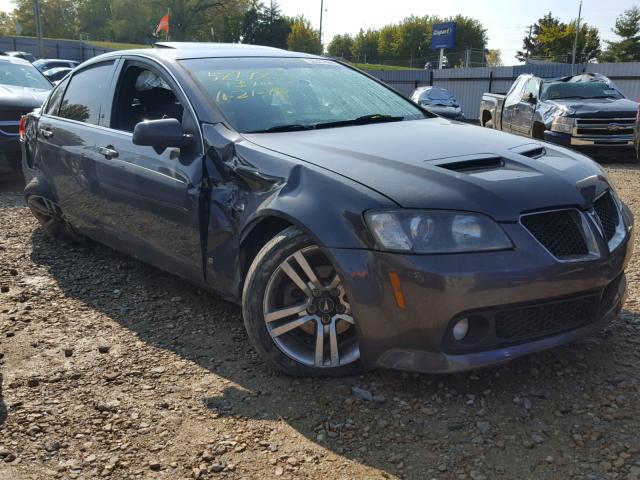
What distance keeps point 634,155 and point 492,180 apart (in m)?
10.0

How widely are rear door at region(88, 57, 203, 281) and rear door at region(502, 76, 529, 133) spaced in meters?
9.82

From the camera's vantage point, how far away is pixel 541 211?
2697 mm

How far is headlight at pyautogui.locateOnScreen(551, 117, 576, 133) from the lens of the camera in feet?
35.8

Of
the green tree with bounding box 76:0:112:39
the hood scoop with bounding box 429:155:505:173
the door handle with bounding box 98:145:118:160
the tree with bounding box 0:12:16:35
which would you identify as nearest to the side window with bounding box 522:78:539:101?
the door handle with bounding box 98:145:118:160

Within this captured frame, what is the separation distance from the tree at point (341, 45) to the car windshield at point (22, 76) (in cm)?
9604

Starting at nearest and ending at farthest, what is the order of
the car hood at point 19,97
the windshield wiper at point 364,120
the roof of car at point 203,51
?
the windshield wiper at point 364,120 < the roof of car at point 203,51 < the car hood at point 19,97

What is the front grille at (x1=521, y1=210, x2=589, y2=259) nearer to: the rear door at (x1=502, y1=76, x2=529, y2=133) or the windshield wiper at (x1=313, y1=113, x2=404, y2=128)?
the windshield wiper at (x1=313, y1=113, x2=404, y2=128)

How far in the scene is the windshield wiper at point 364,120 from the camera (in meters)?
3.65

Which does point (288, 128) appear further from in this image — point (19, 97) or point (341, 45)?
point (341, 45)

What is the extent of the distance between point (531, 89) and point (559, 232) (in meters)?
10.7

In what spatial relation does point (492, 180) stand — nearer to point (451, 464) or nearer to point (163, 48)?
point (451, 464)

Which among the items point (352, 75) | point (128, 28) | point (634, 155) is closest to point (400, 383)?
point (352, 75)

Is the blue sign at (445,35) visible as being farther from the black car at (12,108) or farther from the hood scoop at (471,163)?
the hood scoop at (471,163)

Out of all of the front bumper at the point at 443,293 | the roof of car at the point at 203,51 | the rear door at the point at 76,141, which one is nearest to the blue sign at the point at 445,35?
the rear door at the point at 76,141
